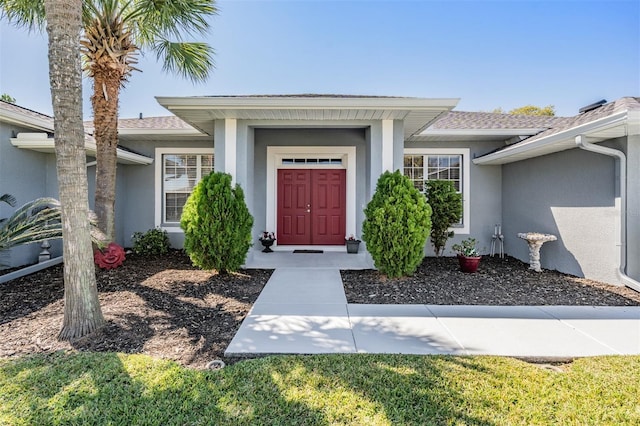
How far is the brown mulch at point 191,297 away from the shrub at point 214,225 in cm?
41

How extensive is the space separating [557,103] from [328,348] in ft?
96.0

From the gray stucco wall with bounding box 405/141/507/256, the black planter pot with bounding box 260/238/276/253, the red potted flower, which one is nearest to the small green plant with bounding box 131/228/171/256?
the black planter pot with bounding box 260/238/276/253

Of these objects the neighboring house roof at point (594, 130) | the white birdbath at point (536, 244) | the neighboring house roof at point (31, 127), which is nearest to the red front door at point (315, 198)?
the neighboring house roof at point (594, 130)

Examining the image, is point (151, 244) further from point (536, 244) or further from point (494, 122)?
point (494, 122)

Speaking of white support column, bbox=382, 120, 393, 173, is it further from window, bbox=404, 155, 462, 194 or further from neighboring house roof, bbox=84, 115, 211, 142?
neighboring house roof, bbox=84, 115, 211, 142

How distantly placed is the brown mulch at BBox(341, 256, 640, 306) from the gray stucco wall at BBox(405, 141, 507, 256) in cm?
205

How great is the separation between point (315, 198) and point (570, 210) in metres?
5.78

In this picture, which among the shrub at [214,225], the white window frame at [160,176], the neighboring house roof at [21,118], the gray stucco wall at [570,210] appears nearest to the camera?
the gray stucco wall at [570,210]

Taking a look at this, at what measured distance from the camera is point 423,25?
9938 millimetres

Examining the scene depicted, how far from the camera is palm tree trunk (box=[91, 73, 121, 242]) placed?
659 cm

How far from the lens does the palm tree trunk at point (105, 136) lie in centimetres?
659

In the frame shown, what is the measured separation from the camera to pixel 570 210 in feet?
21.0

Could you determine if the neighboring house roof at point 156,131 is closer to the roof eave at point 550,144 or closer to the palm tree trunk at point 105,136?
the palm tree trunk at point 105,136

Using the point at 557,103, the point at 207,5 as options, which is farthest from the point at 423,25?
the point at 557,103
